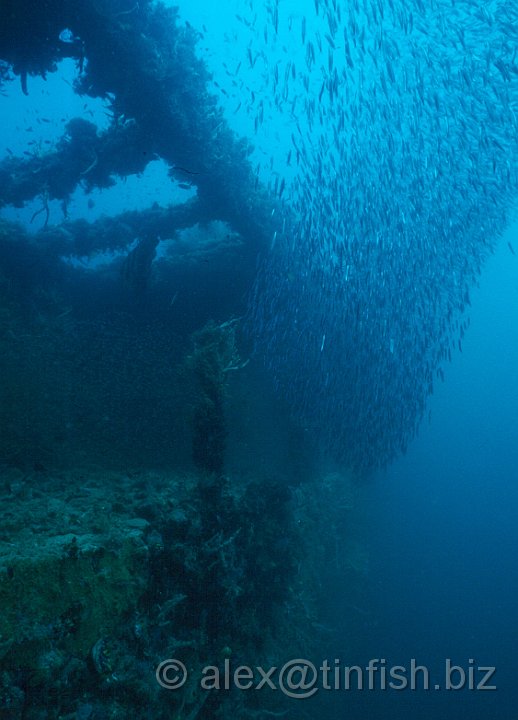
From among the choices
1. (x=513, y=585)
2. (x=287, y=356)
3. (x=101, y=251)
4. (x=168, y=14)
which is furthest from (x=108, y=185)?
(x=513, y=585)

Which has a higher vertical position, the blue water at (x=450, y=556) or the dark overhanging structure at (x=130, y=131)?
the dark overhanging structure at (x=130, y=131)

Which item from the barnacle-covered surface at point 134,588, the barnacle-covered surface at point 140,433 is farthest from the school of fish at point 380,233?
the barnacle-covered surface at point 134,588

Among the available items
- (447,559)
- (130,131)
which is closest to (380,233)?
(130,131)

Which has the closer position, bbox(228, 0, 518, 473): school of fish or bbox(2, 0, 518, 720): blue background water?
bbox(228, 0, 518, 473): school of fish

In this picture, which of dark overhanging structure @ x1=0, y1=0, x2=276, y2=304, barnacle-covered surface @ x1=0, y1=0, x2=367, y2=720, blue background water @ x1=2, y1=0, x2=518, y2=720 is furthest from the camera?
blue background water @ x1=2, y1=0, x2=518, y2=720

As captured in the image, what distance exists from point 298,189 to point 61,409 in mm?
9563

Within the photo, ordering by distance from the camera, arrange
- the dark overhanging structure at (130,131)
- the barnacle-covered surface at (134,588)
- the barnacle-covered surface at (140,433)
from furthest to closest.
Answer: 1. the dark overhanging structure at (130,131)
2. the barnacle-covered surface at (140,433)
3. the barnacle-covered surface at (134,588)

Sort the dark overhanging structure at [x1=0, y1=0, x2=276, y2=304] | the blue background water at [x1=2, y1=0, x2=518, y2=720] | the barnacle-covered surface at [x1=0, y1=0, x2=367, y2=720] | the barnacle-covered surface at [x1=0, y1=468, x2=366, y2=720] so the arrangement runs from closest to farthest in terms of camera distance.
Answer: the barnacle-covered surface at [x1=0, y1=468, x2=366, y2=720], the barnacle-covered surface at [x1=0, y1=0, x2=367, y2=720], the dark overhanging structure at [x1=0, y1=0, x2=276, y2=304], the blue background water at [x1=2, y1=0, x2=518, y2=720]

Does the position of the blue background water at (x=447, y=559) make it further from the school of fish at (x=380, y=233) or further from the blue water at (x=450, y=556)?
the school of fish at (x=380, y=233)

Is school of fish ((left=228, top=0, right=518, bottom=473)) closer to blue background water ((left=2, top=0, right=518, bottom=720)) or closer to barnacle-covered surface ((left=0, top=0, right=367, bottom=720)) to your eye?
barnacle-covered surface ((left=0, top=0, right=367, bottom=720))

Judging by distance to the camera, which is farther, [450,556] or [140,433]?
[450,556]

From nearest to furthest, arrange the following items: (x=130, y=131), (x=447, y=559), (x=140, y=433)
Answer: (x=140, y=433) → (x=130, y=131) → (x=447, y=559)

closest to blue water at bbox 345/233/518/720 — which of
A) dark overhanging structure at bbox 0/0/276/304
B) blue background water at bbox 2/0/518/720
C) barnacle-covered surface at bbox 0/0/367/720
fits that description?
→ blue background water at bbox 2/0/518/720

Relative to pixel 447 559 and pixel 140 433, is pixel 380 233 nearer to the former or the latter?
pixel 140 433
